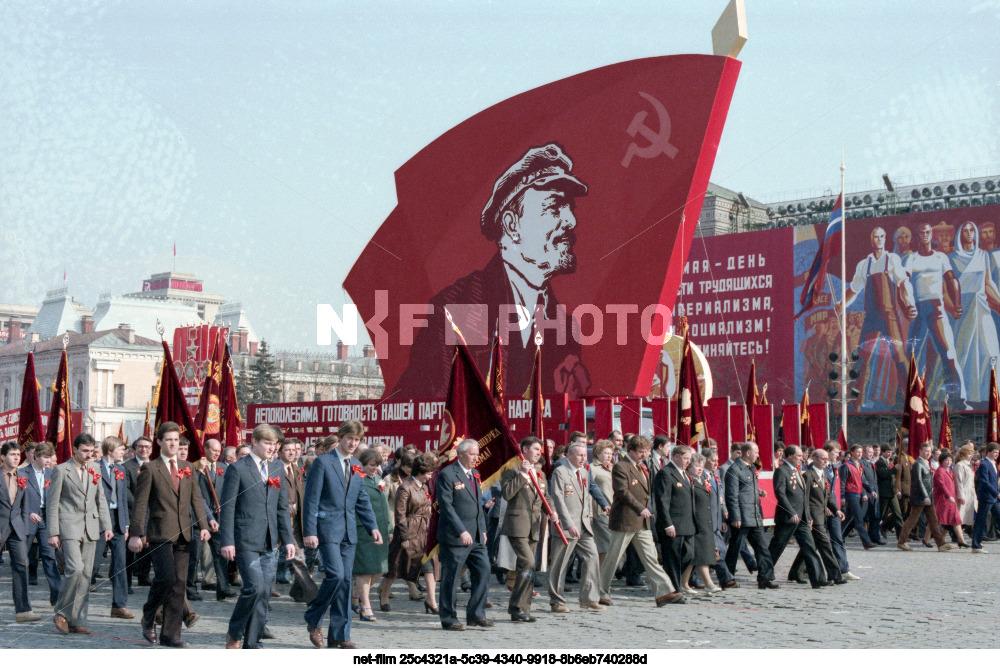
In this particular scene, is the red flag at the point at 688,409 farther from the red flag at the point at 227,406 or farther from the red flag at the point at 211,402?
the red flag at the point at 211,402

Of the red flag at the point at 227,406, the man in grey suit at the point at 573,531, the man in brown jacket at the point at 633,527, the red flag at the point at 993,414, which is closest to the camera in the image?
the man in grey suit at the point at 573,531

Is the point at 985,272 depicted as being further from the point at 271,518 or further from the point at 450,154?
the point at 271,518

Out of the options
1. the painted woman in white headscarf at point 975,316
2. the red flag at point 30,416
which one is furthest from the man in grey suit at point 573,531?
the painted woman in white headscarf at point 975,316

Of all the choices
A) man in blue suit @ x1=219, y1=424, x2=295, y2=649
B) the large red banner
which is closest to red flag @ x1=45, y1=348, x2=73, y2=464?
man in blue suit @ x1=219, y1=424, x2=295, y2=649

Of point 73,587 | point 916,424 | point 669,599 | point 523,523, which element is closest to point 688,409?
point 669,599

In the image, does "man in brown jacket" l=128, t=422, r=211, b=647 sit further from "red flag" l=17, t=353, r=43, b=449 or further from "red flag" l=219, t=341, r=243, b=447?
"red flag" l=219, t=341, r=243, b=447

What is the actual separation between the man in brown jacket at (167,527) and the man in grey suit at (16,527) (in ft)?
4.96

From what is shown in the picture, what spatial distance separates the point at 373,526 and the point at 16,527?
11.1ft

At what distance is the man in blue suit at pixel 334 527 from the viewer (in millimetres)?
8031

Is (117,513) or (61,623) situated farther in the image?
(117,513)

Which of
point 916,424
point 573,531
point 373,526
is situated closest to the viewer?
point 373,526

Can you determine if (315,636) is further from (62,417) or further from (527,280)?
(527,280)

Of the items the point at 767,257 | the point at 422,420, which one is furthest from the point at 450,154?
the point at 767,257

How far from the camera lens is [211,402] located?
1820cm
